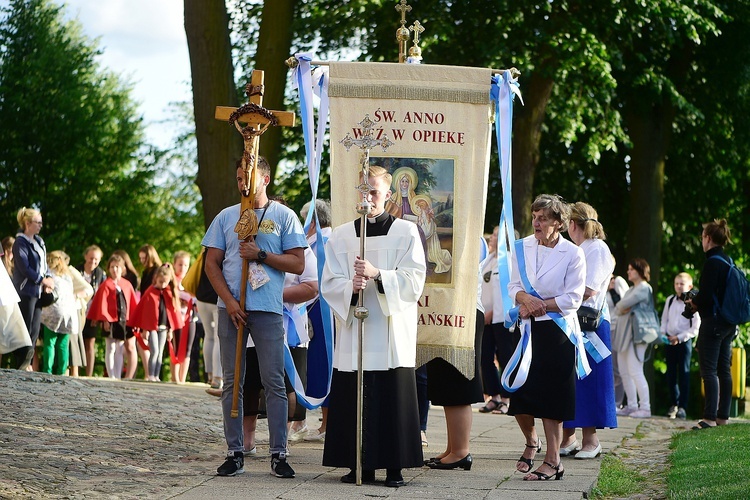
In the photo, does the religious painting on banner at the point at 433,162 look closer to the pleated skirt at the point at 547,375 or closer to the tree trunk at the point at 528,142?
the pleated skirt at the point at 547,375

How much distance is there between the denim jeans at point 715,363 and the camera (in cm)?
1207

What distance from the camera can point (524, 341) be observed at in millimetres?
7918

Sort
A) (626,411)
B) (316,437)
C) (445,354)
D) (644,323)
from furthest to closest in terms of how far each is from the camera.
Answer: (644,323), (626,411), (316,437), (445,354)

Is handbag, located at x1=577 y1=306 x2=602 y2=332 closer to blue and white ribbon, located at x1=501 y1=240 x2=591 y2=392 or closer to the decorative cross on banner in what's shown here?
blue and white ribbon, located at x1=501 y1=240 x2=591 y2=392

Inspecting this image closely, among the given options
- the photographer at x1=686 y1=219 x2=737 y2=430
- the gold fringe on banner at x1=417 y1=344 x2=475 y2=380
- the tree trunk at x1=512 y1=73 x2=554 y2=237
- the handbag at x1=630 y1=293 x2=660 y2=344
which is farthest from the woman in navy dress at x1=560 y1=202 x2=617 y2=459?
the tree trunk at x1=512 y1=73 x2=554 y2=237

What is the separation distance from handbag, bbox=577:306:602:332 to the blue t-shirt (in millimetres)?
2454

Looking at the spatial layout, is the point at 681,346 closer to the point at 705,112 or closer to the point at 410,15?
the point at 410,15

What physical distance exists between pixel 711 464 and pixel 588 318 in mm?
1397

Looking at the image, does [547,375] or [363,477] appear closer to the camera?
[363,477]

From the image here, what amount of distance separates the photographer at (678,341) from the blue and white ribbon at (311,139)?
7.80m

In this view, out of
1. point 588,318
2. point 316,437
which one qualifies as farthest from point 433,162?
point 316,437

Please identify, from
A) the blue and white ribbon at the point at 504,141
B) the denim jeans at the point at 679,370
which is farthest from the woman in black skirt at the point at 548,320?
the denim jeans at the point at 679,370

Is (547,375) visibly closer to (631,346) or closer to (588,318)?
(588,318)

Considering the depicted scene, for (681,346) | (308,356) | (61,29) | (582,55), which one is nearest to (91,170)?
(61,29)
